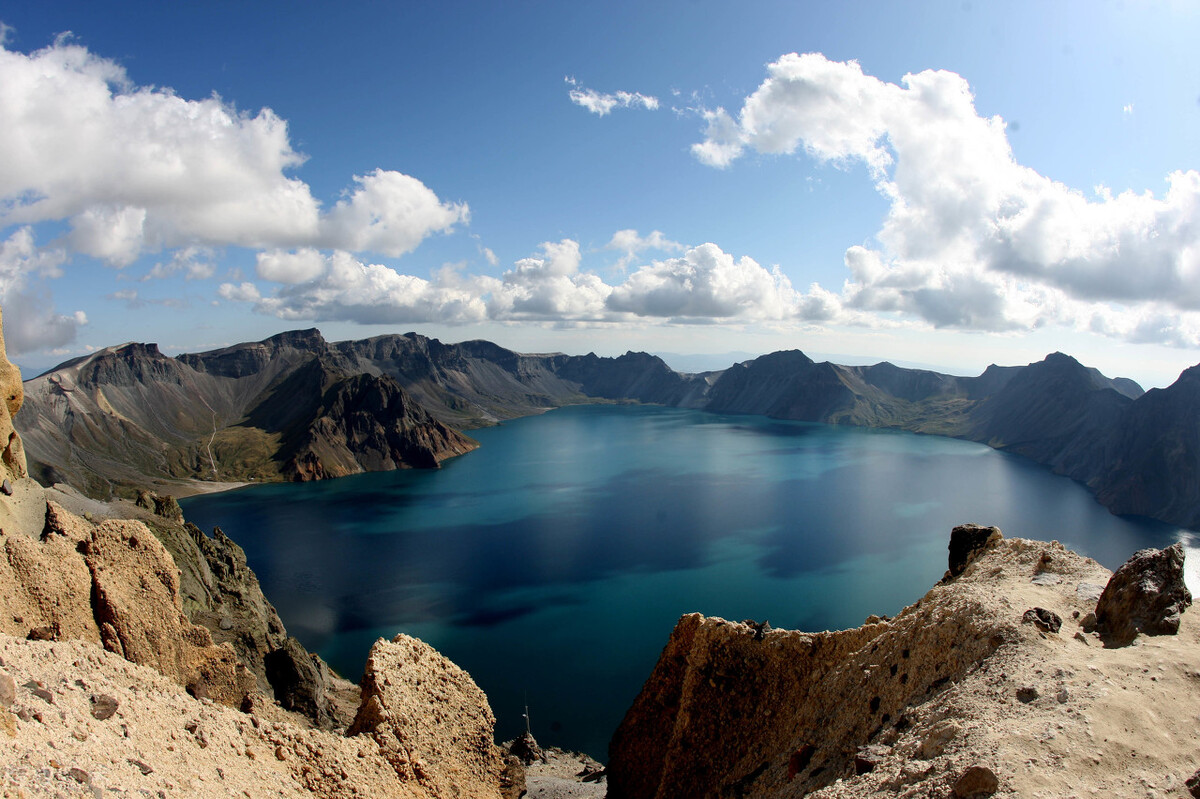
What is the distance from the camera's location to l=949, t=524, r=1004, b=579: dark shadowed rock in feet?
80.6

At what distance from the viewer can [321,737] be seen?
1783cm

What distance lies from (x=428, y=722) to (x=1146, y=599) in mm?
21828

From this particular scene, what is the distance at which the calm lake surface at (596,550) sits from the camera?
5759cm

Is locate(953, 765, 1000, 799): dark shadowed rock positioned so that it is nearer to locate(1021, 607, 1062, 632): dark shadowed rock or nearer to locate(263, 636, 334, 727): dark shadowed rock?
locate(1021, 607, 1062, 632): dark shadowed rock

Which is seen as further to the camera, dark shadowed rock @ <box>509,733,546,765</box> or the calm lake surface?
the calm lake surface

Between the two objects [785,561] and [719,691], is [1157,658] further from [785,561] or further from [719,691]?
[785,561]

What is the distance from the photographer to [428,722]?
2141cm

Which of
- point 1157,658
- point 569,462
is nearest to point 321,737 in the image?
point 1157,658

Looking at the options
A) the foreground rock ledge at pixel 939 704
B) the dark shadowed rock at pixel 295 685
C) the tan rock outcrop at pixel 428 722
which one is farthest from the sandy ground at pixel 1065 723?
the dark shadowed rock at pixel 295 685

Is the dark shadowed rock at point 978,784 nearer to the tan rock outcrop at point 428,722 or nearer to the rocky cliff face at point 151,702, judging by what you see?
the rocky cliff face at point 151,702

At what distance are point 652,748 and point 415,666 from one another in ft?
34.6

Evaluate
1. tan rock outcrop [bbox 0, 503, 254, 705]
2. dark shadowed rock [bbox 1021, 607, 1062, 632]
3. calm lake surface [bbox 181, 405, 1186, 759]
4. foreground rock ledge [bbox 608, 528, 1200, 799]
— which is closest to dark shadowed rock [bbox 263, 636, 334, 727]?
tan rock outcrop [bbox 0, 503, 254, 705]

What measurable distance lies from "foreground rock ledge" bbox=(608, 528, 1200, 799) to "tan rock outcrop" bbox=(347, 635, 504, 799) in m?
6.64

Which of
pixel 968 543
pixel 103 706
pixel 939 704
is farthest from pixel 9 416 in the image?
pixel 968 543
